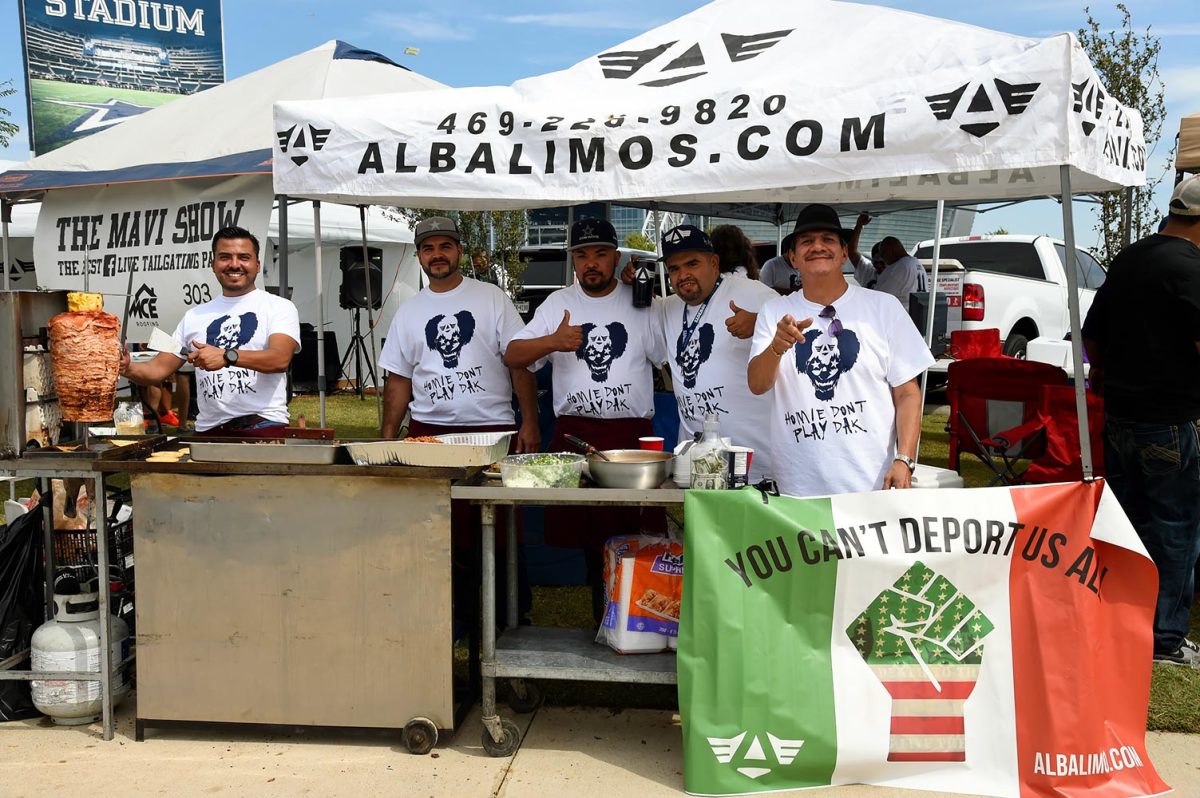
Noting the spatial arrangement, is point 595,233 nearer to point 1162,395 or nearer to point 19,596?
point 1162,395

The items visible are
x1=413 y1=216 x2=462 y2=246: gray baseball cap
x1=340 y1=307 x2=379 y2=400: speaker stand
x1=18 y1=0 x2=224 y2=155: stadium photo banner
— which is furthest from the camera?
x1=18 y1=0 x2=224 y2=155: stadium photo banner

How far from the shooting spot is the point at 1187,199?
3.96m

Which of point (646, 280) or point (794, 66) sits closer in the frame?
point (794, 66)

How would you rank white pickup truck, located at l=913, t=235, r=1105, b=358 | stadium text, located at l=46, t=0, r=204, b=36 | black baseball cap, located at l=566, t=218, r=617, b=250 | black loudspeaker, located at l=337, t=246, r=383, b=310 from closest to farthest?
black baseball cap, located at l=566, t=218, r=617, b=250
white pickup truck, located at l=913, t=235, r=1105, b=358
black loudspeaker, located at l=337, t=246, r=383, b=310
stadium text, located at l=46, t=0, r=204, b=36

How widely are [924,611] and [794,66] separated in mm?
2082

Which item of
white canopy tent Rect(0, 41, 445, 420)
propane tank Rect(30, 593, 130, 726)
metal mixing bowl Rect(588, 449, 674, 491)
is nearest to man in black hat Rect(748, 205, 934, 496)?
metal mixing bowl Rect(588, 449, 674, 491)

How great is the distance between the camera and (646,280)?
4105 mm

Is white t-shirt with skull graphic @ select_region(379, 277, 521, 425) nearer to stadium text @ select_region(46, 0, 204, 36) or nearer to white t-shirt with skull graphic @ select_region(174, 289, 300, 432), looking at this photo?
white t-shirt with skull graphic @ select_region(174, 289, 300, 432)

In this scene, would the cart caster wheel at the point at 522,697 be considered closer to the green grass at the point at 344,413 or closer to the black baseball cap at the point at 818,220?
the black baseball cap at the point at 818,220

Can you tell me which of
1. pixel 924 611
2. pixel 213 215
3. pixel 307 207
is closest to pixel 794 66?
pixel 924 611

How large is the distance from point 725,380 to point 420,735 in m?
1.77

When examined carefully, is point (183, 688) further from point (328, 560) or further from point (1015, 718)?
point (1015, 718)

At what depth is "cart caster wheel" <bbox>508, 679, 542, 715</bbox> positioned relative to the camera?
12.8 feet

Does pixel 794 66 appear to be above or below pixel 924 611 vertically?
above
